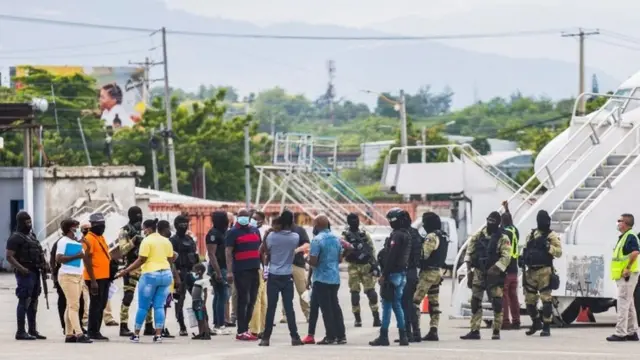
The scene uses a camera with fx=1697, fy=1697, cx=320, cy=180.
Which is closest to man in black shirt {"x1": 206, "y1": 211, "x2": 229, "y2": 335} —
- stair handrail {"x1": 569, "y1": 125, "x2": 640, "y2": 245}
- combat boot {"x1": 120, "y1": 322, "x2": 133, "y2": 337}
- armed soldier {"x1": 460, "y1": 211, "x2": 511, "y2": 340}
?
combat boot {"x1": 120, "y1": 322, "x2": 133, "y2": 337}

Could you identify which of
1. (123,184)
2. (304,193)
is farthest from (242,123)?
(123,184)

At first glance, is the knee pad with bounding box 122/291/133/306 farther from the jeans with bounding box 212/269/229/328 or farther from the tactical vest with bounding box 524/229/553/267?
the tactical vest with bounding box 524/229/553/267

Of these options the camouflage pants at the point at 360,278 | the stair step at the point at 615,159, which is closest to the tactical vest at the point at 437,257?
the camouflage pants at the point at 360,278

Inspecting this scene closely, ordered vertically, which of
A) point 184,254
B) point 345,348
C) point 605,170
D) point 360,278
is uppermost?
point 605,170

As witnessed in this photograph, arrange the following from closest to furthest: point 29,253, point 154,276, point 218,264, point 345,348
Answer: point 345,348
point 154,276
point 29,253
point 218,264

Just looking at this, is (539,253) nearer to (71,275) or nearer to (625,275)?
(625,275)

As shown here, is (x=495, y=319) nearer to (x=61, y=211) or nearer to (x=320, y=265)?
(x=320, y=265)

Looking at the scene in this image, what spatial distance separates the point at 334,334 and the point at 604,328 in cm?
500

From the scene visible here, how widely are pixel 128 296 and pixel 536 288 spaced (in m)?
5.39

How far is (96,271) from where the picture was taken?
2094 centimetres

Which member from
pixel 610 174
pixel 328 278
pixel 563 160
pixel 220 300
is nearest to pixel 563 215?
pixel 610 174

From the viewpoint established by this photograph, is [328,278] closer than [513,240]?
Yes

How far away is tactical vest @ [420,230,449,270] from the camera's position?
69.0 ft

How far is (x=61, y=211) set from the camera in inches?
1937
